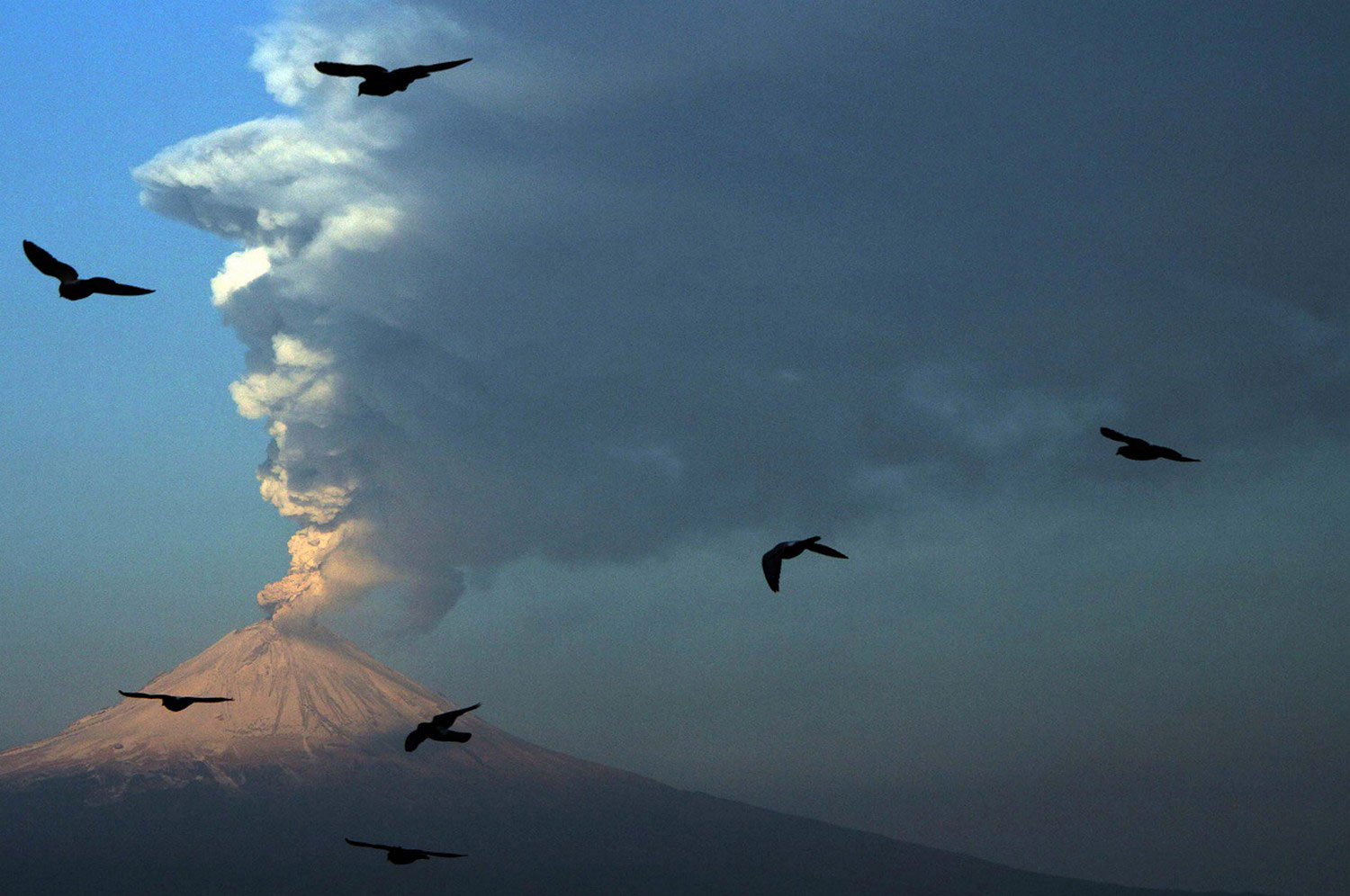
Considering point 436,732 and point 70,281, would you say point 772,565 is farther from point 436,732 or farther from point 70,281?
point 70,281

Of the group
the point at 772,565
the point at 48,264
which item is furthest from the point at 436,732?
the point at 48,264

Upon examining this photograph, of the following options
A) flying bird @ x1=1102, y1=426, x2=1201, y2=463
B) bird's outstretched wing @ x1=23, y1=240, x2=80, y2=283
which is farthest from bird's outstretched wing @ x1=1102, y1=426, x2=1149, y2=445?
bird's outstretched wing @ x1=23, y1=240, x2=80, y2=283

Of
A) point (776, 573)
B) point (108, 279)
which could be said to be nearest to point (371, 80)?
point (108, 279)

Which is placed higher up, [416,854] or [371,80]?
[371,80]

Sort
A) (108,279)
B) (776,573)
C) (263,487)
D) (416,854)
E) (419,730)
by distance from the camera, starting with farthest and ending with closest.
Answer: (263,487)
(416,854)
(419,730)
(776,573)
(108,279)

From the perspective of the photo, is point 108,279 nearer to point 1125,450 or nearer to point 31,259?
point 31,259

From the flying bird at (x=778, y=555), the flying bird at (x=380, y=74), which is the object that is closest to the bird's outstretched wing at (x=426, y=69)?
the flying bird at (x=380, y=74)

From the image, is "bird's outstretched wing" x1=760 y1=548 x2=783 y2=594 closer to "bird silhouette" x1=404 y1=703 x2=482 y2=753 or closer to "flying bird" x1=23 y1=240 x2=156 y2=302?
"bird silhouette" x1=404 y1=703 x2=482 y2=753
